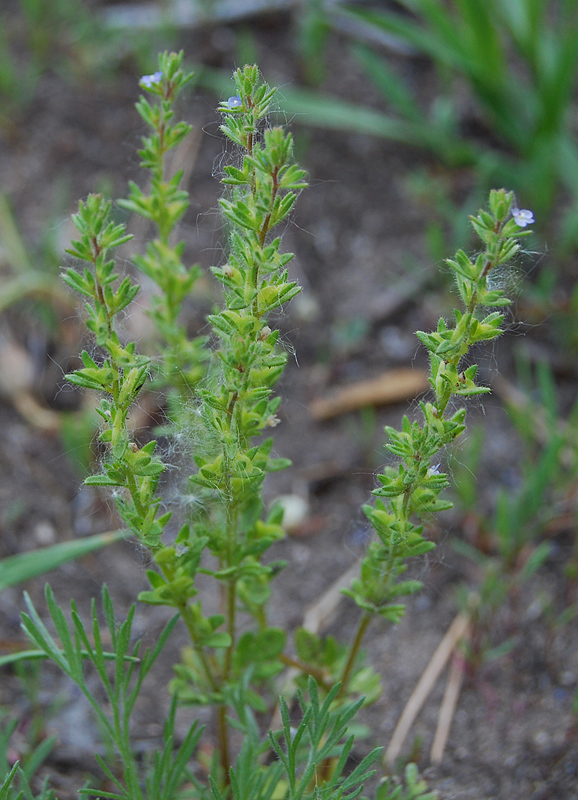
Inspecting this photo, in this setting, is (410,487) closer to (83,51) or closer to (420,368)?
(420,368)

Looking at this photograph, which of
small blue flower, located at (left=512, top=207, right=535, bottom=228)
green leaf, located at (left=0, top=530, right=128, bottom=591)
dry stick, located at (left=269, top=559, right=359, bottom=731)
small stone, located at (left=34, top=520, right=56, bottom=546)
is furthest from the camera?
small stone, located at (left=34, top=520, right=56, bottom=546)

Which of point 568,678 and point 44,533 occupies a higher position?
point 44,533

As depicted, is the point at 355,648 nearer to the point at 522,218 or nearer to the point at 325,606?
the point at 325,606

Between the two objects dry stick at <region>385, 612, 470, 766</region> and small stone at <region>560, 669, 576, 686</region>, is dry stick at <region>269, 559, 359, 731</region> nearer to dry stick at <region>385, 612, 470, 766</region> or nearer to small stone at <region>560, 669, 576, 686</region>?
dry stick at <region>385, 612, 470, 766</region>

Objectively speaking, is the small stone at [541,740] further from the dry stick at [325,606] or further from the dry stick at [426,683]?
the dry stick at [325,606]

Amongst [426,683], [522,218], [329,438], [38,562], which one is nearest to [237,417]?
[522,218]

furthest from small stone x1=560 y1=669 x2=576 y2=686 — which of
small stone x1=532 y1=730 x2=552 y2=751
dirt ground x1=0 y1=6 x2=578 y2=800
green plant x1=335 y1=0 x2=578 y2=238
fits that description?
green plant x1=335 y1=0 x2=578 y2=238
